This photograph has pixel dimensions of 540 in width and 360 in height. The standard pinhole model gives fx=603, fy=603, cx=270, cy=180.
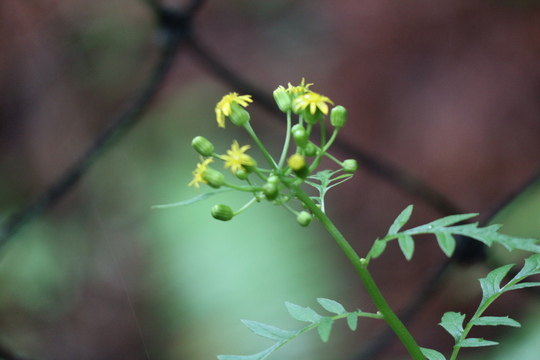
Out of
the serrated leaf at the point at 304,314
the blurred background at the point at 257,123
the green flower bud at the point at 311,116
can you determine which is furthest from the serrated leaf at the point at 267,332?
the blurred background at the point at 257,123

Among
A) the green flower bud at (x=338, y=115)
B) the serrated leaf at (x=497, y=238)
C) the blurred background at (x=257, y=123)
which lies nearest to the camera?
the serrated leaf at (x=497, y=238)

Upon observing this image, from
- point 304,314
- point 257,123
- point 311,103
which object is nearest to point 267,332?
point 304,314

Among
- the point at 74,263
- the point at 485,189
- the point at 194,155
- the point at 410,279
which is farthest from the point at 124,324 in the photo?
the point at 485,189

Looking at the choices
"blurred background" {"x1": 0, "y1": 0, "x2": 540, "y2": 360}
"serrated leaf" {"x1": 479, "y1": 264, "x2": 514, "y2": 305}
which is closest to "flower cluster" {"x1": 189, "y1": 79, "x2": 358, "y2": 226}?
"serrated leaf" {"x1": 479, "y1": 264, "x2": 514, "y2": 305}

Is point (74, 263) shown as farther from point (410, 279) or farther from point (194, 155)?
point (410, 279)

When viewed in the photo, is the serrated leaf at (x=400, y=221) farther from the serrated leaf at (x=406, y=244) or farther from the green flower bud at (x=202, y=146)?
the green flower bud at (x=202, y=146)

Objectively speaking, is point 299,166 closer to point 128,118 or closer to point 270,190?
point 270,190
